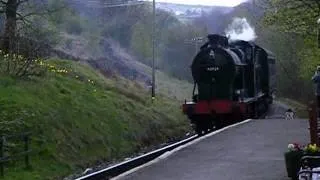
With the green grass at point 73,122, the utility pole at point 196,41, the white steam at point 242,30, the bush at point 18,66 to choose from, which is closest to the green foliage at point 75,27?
the utility pole at point 196,41

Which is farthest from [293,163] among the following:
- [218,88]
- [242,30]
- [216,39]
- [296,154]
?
[242,30]

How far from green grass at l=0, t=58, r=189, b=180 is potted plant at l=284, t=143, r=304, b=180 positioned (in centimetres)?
654

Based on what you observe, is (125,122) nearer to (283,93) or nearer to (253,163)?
(253,163)

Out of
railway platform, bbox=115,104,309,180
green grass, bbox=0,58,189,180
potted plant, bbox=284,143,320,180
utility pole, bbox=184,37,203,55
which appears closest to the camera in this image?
potted plant, bbox=284,143,320,180

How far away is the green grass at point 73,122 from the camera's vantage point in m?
17.5

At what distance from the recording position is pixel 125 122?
25.2m

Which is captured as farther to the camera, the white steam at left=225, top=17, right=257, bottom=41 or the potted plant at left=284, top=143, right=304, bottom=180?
the white steam at left=225, top=17, right=257, bottom=41

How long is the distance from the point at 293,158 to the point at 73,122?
11106 mm

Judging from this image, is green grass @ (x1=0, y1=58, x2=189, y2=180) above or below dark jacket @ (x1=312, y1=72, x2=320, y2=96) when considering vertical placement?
below

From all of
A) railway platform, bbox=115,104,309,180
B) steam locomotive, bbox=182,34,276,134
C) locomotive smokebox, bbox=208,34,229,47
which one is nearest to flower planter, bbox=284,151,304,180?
railway platform, bbox=115,104,309,180

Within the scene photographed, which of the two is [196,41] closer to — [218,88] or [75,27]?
[75,27]

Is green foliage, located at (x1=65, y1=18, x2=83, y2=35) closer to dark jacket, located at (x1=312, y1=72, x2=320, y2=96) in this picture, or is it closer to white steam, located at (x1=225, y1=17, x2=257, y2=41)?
white steam, located at (x1=225, y1=17, x2=257, y2=41)

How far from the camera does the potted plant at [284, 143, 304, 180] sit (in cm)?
1084

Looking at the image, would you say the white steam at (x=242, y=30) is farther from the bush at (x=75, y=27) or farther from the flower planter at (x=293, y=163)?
the flower planter at (x=293, y=163)
